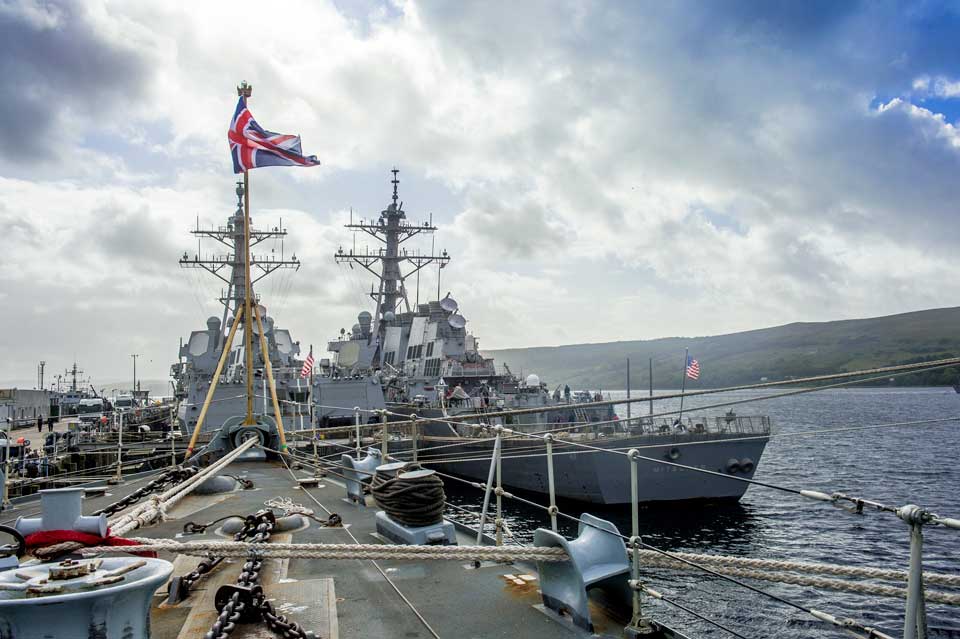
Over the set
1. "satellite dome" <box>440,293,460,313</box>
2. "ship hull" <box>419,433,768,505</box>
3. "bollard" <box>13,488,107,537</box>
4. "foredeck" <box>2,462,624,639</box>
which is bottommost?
"ship hull" <box>419,433,768,505</box>

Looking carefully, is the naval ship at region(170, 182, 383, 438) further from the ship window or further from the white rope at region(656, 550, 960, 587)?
the white rope at region(656, 550, 960, 587)

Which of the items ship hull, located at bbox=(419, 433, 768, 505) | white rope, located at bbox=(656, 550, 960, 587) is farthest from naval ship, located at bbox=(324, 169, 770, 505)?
white rope, located at bbox=(656, 550, 960, 587)

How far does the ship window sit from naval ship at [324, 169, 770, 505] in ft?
0.15

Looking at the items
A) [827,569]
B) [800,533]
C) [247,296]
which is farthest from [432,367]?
[827,569]

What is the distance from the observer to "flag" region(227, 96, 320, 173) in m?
8.73

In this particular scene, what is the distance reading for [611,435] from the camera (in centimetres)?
1945

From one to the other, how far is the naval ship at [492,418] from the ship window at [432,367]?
5cm

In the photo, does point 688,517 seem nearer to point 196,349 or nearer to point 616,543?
point 616,543

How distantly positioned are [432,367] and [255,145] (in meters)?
20.8

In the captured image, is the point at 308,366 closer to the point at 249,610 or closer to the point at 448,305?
the point at 448,305

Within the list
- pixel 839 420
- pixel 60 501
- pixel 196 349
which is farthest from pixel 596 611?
pixel 839 420

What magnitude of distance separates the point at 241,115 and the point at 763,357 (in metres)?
167

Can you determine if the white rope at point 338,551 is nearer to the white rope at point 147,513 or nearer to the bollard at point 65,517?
the bollard at point 65,517

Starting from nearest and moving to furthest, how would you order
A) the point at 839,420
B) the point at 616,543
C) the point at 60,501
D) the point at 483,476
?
the point at 60,501 → the point at 616,543 → the point at 483,476 → the point at 839,420
